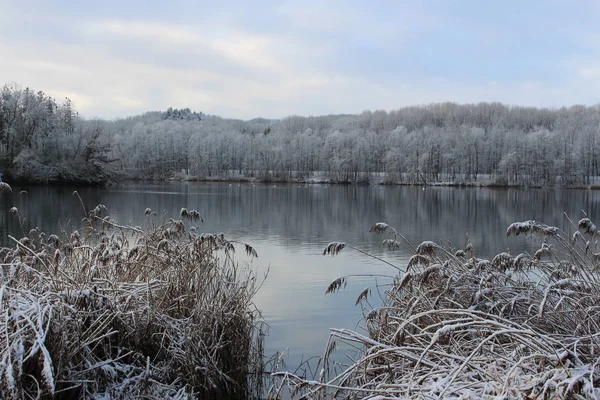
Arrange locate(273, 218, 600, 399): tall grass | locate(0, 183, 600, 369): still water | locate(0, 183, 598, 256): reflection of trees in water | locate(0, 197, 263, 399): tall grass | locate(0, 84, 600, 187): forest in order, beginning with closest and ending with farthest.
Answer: locate(273, 218, 600, 399): tall grass < locate(0, 197, 263, 399): tall grass < locate(0, 183, 600, 369): still water < locate(0, 183, 598, 256): reflection of trees in water < locate(0, 84, 600, 187): forest

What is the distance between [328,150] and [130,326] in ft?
347

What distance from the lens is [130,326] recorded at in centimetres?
579

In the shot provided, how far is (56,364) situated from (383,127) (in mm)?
133709

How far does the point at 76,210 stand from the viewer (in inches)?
1179

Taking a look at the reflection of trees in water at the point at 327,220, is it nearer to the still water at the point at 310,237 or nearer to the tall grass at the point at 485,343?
the still water at the point at 310,237

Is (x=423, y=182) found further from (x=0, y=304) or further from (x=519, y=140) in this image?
(x=0, y=304)

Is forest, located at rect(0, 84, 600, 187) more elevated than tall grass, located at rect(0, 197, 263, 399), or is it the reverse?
forest, located at rect(0, 84, 600, 187)

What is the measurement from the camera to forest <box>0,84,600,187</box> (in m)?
58.7

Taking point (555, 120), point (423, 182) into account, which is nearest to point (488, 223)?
point (423, 182)

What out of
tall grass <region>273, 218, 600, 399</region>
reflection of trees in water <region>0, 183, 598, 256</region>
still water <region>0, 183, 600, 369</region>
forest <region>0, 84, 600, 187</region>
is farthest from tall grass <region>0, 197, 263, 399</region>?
forest <region>0, 84, 600, 187</region>

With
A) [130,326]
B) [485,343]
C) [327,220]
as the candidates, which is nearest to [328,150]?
[327,220]

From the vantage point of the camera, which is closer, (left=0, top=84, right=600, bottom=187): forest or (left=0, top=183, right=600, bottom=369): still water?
(left=0, top=183, right=600, bottom=369): still water

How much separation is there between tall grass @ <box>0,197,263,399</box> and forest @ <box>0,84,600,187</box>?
178ft

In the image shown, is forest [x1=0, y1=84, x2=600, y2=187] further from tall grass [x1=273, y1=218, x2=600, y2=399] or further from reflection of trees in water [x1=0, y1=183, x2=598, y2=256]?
tall grass [x1=273, y1=218, x2=600, y2=399]
